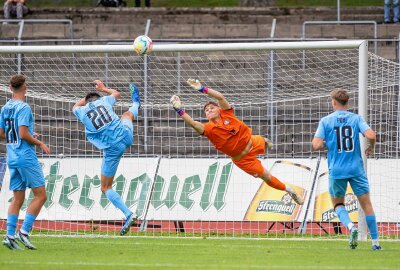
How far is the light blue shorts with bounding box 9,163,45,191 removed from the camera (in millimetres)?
14875

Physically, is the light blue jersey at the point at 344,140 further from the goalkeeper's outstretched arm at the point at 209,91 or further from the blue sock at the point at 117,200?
the blue sock at the point at 117,200

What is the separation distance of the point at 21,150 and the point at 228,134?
3516 mm

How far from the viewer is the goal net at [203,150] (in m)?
19.0

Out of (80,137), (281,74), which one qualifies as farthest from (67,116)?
(281,74)

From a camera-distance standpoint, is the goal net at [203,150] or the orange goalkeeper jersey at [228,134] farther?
the goal net at [203,150]

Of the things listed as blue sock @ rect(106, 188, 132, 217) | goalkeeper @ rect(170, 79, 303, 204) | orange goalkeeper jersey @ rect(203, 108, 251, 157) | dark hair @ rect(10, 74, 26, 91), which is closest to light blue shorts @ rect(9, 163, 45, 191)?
dark hair @ rect(10, 74, 26, 91)

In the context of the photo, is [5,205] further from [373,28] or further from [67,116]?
[373,28]

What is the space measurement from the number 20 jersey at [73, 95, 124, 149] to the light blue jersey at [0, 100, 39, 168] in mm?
2312

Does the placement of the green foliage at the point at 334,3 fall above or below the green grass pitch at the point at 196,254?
above

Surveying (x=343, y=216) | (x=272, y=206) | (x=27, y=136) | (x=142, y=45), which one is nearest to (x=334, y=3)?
(x=272, y=206)

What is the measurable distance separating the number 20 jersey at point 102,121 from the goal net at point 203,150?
3.33 feet

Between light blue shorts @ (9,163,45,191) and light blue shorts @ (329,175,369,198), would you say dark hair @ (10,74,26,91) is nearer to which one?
light blue shorts @ (9,163,45,191)

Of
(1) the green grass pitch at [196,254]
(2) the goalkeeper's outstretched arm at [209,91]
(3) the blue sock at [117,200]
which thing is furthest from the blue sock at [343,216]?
(3) the blue sock at [117,200]

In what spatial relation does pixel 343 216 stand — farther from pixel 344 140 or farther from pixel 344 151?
pixel 344 140
